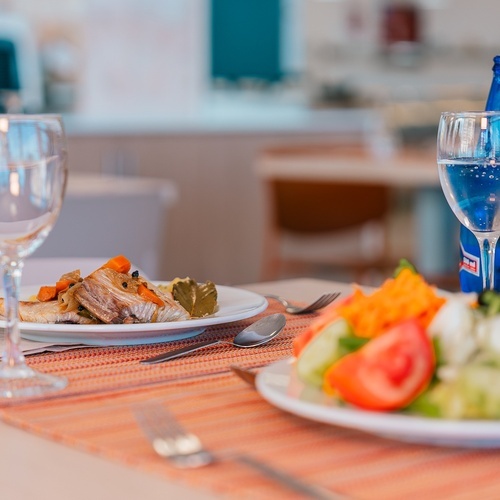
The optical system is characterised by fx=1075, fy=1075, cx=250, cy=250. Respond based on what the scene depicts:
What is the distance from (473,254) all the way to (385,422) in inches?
19.9

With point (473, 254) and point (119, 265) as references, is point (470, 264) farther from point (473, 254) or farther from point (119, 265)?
point (119, 265)

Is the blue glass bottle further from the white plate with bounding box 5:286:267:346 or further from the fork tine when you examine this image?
the fork tine

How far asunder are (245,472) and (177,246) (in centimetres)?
438

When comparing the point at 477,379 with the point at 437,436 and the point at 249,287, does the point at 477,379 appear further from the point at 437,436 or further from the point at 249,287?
the point at 249,287

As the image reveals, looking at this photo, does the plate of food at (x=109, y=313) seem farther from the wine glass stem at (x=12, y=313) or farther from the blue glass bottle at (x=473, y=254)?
the blue glass bottle at (x=473, y=254)

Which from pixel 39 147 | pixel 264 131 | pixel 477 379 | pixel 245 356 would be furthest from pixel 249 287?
pixel 264 131

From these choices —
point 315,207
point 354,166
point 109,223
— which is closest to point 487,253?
point 109,223

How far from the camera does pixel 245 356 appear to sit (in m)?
0.80

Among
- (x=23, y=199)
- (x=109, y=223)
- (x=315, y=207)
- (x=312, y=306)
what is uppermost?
(x=23, y=199)

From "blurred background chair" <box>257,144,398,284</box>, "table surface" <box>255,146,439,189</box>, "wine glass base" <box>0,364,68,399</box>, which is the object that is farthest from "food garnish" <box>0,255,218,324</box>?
"blurred background chair" <box>257,144,398,284</box>

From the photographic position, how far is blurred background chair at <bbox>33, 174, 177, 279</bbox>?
7.72 ft

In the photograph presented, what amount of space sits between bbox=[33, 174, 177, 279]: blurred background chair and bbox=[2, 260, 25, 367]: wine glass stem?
155cm

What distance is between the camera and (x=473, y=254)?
1.00 m

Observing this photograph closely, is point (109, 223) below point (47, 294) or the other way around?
below
